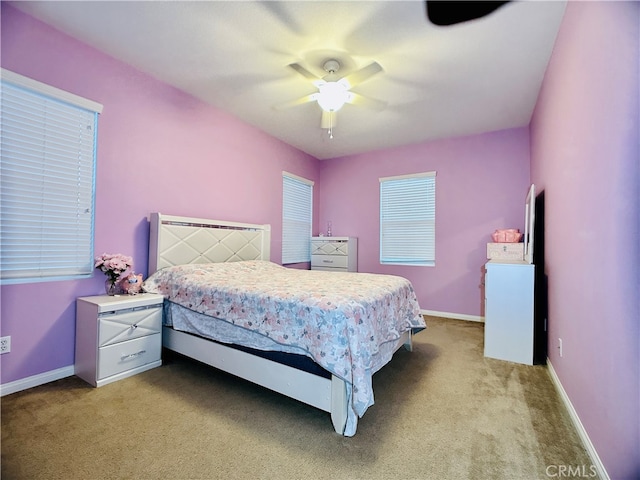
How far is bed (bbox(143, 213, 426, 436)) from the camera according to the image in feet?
5.71

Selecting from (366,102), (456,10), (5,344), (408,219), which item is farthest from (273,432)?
(408,219)

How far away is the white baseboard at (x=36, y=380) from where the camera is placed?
84.6 inches

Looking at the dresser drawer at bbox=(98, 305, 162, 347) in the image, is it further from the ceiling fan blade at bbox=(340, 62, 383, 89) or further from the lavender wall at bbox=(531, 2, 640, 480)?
the lavender wall at bbox=(531, 2, 640, 480)

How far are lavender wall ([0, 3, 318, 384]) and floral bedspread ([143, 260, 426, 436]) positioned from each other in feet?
2.15

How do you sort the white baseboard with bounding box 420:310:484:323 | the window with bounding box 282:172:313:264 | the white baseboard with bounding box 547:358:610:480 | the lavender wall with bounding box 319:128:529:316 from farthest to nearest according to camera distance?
the window with bounding box 282:172:313:264, the white baseboard with bounding box 420:310:484:323, the lavender wall with bounding box 319:128:529:316, the white baseboard with bounding box 547:358:610:480

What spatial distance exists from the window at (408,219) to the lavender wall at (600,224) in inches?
92.4

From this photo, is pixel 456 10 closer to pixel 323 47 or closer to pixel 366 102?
pixel 323 47

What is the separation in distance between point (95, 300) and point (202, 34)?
232 centimetres

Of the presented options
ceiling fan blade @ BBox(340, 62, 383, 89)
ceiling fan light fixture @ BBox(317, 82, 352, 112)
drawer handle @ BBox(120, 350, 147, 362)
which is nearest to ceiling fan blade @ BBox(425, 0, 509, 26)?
ceiling fan blade @ BBox(340, 62, 383, 89)

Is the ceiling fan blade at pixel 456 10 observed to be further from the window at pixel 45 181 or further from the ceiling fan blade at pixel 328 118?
the window at pixel 45 181

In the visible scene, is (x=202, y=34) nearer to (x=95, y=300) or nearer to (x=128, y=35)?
(x=128, y=35)

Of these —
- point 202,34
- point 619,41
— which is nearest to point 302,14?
point 202,34

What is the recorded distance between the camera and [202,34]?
2.38 m

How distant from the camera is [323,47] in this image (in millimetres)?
2469
